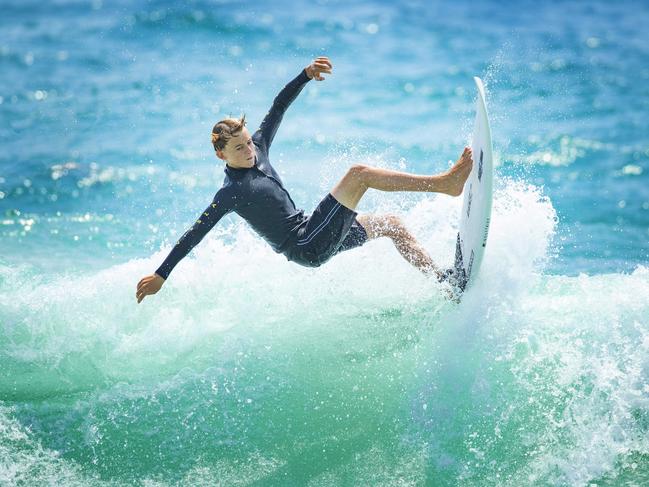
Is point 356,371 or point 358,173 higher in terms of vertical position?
point 358,173

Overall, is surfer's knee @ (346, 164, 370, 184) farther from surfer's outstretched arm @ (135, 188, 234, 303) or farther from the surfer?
surfer's outstretched arm @ (135, 188, 234, 303)

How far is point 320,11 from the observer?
A: 664 inches

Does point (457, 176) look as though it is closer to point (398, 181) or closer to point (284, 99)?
point (398, 181)

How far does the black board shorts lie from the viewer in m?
5.47

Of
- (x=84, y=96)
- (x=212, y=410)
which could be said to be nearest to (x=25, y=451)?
(x=212, y=410)

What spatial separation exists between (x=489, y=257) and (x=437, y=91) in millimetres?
7713

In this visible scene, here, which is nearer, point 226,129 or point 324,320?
point 226,129

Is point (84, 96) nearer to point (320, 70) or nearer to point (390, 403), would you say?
point (320, 70)

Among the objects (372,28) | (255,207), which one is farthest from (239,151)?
(372,28)

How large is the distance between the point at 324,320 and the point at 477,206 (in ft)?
5.50

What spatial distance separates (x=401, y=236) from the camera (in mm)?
5840

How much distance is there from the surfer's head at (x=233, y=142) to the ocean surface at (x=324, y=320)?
1490mm

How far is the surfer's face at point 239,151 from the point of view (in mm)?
5414

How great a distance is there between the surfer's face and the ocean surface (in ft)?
4.82
